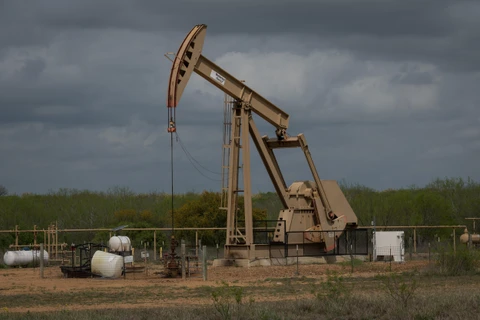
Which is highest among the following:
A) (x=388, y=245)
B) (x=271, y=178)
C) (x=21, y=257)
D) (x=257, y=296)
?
(x=271, y=178)

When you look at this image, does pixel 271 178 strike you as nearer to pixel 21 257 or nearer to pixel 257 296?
pixel 21 257

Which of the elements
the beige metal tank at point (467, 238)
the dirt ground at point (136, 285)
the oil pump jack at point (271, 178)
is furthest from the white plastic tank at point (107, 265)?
the beige metal tank at point (467, 238)

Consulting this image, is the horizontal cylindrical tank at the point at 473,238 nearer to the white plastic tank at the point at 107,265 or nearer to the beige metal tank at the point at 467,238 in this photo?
the beige metal tank at the point at 467,238

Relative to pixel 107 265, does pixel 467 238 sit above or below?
above

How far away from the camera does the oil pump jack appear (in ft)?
101

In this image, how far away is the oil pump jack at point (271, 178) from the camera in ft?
101

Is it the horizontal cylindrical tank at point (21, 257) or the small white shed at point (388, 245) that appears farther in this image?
the horizontal cylindrical tank at point (21, 257)

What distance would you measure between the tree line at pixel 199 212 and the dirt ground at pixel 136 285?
1151 centimetres

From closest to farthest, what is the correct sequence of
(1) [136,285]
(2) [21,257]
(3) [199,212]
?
(1) [136,285]
(2) [21,257]
(3) [199,212]

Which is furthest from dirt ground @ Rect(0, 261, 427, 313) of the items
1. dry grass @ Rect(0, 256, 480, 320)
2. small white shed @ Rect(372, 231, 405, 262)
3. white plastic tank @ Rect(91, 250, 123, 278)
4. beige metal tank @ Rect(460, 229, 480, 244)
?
beige metal tank @ Rect(460, 229, 480, 244)

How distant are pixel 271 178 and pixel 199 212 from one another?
14.7 meters

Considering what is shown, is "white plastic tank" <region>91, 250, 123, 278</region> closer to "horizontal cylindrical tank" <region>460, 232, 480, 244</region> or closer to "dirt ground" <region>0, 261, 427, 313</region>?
"dirt ground" <region>0, 261, 427, 313</region>

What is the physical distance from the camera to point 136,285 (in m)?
26.2

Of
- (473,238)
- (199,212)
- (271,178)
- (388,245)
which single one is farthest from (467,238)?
(199,212)
